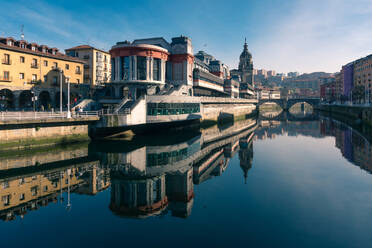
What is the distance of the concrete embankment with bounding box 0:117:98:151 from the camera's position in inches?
1241

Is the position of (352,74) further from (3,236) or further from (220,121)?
(3,236)

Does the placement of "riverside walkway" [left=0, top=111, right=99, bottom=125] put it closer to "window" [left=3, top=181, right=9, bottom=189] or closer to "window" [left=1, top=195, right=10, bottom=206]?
"window" [left=3, top=181, right=9, bottom=189]

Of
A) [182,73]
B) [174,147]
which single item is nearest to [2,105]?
[174,147]

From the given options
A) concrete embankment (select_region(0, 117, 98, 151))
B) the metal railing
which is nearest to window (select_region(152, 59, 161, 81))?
concrete embankment (select_region(0, 117, 98, 151))

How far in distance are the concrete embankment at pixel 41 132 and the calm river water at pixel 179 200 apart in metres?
2.21

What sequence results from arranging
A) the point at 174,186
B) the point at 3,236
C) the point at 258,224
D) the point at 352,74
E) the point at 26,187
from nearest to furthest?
the point at 3,236 → the point at 258,224 → the point at 26,187 → the point at 174,186 → the point at 352,74

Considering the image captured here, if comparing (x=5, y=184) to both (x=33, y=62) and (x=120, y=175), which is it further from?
(x=33, y=62)

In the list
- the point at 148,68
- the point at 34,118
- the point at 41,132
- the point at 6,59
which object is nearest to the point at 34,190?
the point at 41,132

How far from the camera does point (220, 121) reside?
87438mm

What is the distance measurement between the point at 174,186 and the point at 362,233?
1469 centimetres

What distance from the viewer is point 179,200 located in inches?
771

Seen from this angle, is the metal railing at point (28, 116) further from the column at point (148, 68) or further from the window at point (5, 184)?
the column at point (148, 68)

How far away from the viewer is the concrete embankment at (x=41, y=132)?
31516 millimetres

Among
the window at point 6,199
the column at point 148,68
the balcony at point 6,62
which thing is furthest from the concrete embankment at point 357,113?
the balcony at point 6,62
